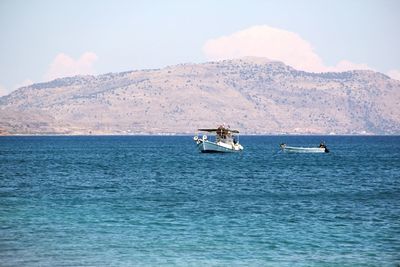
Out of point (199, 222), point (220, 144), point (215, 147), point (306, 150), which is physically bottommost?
point (199, 222)

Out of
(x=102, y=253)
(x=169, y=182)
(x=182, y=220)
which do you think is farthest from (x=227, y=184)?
(x=102, y=253)

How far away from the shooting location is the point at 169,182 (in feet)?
260

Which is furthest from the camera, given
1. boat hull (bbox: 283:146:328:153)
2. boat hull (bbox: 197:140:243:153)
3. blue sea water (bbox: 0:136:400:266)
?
boat hull (bbox: 283:146:328:153)

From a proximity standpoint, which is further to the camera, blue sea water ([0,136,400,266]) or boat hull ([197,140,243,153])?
boat hull ([197,140,243,153])

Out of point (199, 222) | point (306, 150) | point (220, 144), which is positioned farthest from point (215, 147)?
point (199, 222)

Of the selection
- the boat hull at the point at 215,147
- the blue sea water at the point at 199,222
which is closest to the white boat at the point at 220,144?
the boat hull at the point at 215,147

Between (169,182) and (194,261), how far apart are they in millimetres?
44770

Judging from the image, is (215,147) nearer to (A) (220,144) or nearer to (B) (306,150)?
(A) (220,144)

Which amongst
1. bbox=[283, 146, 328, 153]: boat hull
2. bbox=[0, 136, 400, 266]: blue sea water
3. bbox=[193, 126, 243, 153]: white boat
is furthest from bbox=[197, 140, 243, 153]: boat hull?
bbox=[0, 136, 400, 266]: blue sea water

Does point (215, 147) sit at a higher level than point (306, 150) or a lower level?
higher

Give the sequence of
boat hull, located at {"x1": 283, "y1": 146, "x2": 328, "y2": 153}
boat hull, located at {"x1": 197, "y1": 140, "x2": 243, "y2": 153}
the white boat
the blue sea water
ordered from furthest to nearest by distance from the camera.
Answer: boat hull, located at {"x1": 283, "y1": 146, "x2": 328, "y2": 153}, boat hull, located at {"x1": 197, "y1": 140, "x2": 243, "y2": 153}, the white boat, the blue sea water

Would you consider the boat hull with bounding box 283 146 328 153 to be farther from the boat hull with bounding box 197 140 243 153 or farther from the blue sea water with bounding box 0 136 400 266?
the blue sea water with bounding box 0 136 400 266

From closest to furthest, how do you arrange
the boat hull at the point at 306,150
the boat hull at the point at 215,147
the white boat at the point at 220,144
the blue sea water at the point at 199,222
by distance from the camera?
the blue sea water at the point at 199,222 < the white boat at the point at 220,144 < the boat hull at the point at 215,147 < the boat hull at the point at 306,150

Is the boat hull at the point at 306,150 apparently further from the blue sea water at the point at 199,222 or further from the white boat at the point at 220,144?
the blue sea water at the point at 199,222
